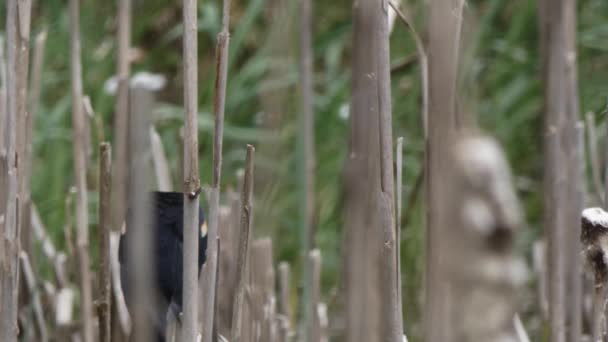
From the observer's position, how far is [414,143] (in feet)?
7.20

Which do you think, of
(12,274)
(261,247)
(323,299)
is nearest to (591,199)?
(323,299)

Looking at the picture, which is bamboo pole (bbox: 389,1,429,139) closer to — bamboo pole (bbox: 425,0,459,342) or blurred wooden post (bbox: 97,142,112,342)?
bamboo pole (bbox: 425,0,459,342)

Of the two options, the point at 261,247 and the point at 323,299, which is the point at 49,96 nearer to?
the point at 323,299

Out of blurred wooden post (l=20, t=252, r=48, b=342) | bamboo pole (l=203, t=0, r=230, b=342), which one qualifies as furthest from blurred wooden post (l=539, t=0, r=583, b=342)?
blurred wooden post (l=20, t=252, r=48, b=342)

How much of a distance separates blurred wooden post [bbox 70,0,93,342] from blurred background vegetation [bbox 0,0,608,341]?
1.87ft

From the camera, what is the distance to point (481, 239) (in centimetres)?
44

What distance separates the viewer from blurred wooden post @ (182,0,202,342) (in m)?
0.75

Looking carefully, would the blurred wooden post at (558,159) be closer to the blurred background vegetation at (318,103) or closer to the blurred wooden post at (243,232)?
the blurred wooden post at (243,232)

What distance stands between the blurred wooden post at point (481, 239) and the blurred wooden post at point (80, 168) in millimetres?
815

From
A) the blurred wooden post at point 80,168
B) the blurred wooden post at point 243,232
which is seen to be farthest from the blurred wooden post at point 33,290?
the blurred wooden post at point 243,232

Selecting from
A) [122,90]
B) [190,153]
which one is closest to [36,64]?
[122,90]

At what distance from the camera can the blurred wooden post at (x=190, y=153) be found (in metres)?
0.75

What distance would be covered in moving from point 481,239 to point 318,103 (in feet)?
5.85

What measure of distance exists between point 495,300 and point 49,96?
2172mm
